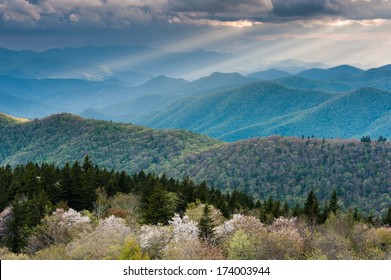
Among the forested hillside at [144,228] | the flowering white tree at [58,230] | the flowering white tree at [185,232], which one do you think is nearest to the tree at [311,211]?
the forested hillside at [144,228]

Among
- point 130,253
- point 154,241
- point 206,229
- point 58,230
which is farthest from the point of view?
point 58,230

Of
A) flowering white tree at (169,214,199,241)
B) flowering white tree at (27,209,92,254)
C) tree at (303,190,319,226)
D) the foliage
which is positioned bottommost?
tree at (303,190,319,226)

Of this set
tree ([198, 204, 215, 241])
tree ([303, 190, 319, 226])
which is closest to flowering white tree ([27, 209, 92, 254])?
tree ([198, 204, 215, 241])

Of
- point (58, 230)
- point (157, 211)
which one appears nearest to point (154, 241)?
point (58, 230)

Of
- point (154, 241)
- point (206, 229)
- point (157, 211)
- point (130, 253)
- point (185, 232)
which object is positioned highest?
point (130, 253)

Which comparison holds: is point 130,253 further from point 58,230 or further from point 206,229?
point 58,230

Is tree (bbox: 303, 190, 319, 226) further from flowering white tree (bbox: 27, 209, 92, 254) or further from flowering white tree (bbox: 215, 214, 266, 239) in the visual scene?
flowering white tree (bbox: 27, 209, 92, 254)

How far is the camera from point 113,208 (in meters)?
105

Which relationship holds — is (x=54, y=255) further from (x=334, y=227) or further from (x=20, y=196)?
(x=334, y=227)

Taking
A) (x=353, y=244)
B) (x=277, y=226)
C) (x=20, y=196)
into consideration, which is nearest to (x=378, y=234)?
(x=353, y=244)

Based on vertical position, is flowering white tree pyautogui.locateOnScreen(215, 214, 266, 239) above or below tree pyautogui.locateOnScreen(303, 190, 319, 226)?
above

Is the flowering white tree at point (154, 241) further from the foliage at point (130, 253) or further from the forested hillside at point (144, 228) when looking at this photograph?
the foliage at point (130, 253)
